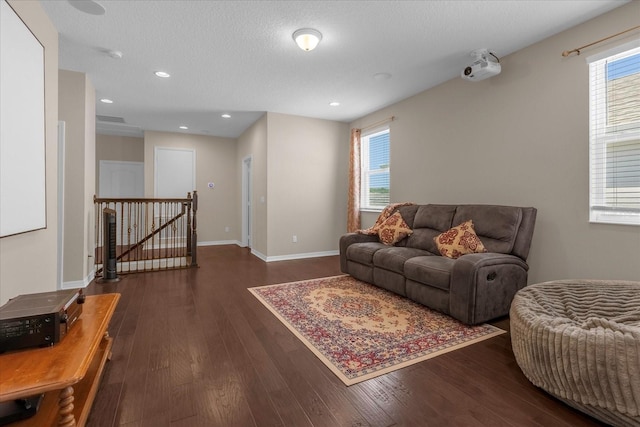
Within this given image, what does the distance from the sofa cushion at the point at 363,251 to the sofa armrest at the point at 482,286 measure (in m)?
1.18

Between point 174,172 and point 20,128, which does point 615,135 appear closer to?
point 20,128

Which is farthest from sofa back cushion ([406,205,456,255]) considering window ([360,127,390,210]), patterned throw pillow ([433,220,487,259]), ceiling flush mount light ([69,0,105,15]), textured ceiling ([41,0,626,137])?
ceiling flush mount light ([69,0,105,15])

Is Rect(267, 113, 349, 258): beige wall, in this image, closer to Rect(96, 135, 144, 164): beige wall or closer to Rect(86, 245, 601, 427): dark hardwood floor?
Result: Rect(86, 245, 601, 427): dark hardwood floor

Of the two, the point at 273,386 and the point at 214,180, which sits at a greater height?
the point at 214,180

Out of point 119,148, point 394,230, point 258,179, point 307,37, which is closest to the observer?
point 307,37

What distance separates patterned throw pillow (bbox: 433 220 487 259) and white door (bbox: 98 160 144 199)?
717cm

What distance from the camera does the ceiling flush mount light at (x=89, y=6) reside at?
2.35 m

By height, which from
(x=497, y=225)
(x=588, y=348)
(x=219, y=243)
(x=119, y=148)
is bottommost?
(x=219, y=243)

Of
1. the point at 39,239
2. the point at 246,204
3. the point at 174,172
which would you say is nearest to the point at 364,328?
the point at 39,239

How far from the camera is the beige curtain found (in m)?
5.59

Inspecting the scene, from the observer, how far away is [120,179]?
23.5 feet

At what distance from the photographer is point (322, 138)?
579cm

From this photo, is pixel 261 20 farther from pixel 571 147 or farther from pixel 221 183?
pixel 221 183

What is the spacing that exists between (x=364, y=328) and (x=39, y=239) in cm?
270
